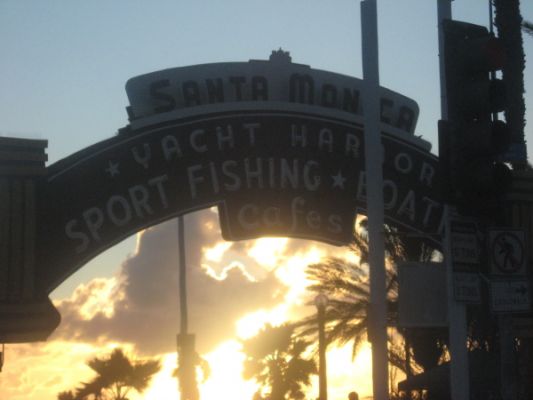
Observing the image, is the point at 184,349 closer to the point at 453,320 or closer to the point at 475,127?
the point at 453,320

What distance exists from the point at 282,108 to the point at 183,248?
22.7 feet

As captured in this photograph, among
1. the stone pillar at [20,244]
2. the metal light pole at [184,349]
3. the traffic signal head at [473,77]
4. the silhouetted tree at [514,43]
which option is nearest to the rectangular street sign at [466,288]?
the traffic signal head at [473,77]

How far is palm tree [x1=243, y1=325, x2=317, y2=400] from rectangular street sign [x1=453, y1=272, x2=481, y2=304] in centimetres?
4025

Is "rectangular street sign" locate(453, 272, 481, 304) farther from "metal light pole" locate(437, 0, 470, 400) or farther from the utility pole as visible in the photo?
the utility pole

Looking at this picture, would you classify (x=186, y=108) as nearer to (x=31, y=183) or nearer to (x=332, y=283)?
(x=31, y=183)

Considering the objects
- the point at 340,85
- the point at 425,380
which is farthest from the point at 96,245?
the point at 425,380

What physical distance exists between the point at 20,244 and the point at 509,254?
47.3 ft

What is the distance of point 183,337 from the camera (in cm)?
2861

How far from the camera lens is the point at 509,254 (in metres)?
8.93

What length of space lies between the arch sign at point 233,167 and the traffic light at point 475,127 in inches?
593

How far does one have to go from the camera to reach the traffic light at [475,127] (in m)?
7.74

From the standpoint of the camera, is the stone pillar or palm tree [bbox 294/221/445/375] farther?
palm tree [bbox 294/221/445/375]

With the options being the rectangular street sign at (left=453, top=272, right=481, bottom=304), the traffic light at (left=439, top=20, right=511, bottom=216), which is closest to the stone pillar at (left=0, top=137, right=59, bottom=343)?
the rectangular street sign at (left=453, top=272, right=481, bottom=304)

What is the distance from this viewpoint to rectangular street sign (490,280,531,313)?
8.76 metres
